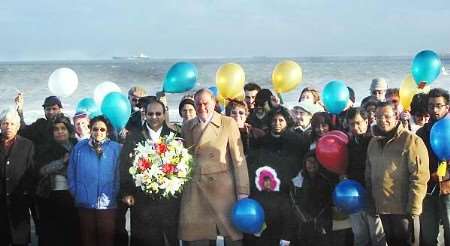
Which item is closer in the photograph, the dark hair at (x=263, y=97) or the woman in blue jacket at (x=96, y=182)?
the woman in blue jacket at (x=96, y=182)

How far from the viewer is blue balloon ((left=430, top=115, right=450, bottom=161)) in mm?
4805

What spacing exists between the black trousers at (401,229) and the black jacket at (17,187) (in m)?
3.03

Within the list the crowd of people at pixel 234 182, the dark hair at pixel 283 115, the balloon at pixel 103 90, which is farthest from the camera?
the balloon at pixel 103 90

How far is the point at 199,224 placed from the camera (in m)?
5.10

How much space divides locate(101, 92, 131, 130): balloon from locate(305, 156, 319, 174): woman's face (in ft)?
6.42

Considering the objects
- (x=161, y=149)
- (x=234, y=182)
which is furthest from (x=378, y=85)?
(x=161, y=149)

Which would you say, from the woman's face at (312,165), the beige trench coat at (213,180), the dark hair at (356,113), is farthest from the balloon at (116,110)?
the dark hair at (356,113)

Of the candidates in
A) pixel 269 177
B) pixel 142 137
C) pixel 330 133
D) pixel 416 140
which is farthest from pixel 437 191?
pixel 142 137

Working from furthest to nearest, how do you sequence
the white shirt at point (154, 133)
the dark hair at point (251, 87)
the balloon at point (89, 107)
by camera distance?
the balloon at point (89, 107)
the dark hair at point (251, 87)
the white shirt at point (154, 133)

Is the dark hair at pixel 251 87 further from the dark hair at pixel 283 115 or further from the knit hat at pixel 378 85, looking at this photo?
the knit hat at pixel 378 85

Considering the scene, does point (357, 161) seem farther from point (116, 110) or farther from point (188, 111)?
point (116, 110)

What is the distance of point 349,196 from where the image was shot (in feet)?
15.8

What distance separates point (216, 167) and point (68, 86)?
10.4 feet

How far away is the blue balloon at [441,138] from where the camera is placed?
15.8 ft
